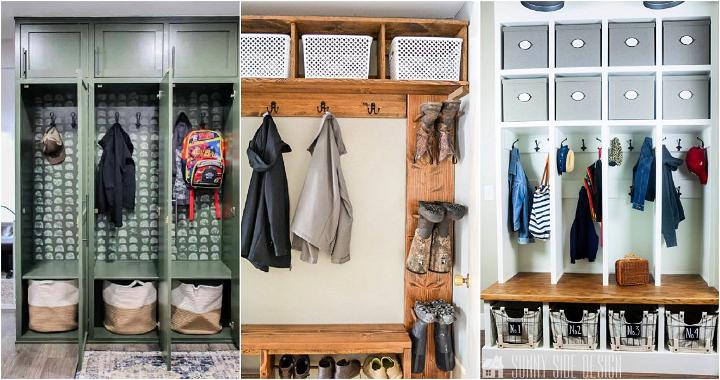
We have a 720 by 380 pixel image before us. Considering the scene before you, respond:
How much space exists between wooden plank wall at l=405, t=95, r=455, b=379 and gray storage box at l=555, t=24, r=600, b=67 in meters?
0.60

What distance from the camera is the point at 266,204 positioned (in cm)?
239

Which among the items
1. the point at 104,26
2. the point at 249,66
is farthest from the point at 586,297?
the point at 104,26

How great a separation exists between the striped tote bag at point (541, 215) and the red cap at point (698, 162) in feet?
2.88

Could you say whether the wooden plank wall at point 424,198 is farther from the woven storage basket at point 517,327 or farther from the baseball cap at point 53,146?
the baseball cap at point 53,146

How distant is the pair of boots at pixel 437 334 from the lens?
95.3 inches

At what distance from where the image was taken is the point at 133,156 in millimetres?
3127

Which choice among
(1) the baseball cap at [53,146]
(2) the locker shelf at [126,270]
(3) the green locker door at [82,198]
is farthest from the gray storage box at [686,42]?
(1) the baseball cap at [53,146]

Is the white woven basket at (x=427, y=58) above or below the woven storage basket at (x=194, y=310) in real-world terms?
above

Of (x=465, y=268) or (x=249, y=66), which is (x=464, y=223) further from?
(x=249, y=66)

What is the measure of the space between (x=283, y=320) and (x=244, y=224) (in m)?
0.54

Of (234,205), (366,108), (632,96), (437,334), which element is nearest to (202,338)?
(234,205)

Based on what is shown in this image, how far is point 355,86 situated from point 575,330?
1.59 m

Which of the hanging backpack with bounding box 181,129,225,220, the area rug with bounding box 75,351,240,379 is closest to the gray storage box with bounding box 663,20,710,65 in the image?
the hanging backpack with bounding box 181,129,225,220

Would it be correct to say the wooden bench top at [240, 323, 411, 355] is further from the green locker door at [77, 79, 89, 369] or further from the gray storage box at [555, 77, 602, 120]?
the gray storage box at [555, 77, 602, 120]
